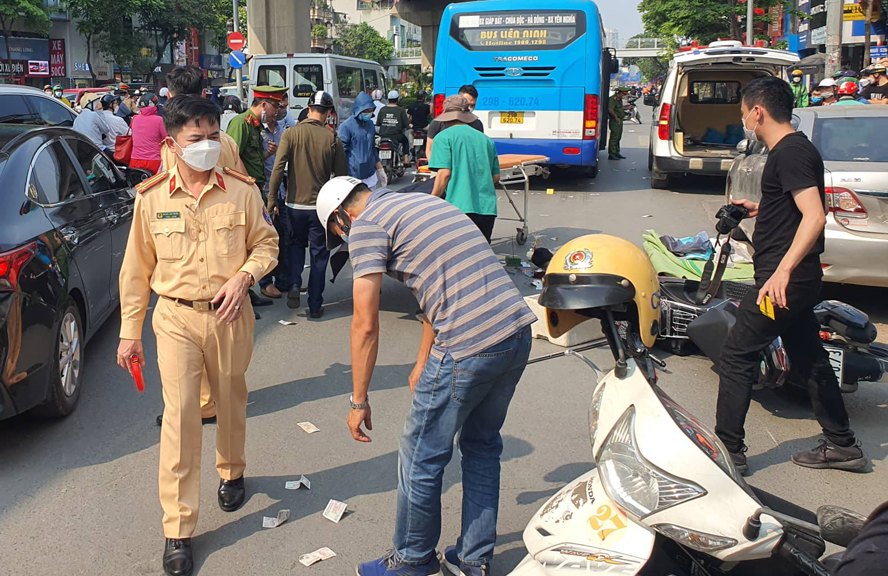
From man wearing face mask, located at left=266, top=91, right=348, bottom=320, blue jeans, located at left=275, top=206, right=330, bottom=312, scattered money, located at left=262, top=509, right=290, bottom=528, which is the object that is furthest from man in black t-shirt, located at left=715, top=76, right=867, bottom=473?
man wearing face mask, located at left=266, top=91, right=348, bottom=320

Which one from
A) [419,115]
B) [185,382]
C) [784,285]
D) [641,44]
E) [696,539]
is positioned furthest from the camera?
[641,44]

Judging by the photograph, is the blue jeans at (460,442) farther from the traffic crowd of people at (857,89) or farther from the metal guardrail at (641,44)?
the metal guardrail at (641,44)

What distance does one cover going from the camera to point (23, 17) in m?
40.3

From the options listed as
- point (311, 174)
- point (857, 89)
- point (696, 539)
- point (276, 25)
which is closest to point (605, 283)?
point (696, 539)

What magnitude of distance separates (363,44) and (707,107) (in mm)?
79891

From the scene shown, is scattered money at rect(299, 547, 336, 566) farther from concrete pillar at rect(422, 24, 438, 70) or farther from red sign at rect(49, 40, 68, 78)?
concrete pillar at rect(422, 24, 438, 70)

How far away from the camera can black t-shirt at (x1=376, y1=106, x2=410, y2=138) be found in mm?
14773

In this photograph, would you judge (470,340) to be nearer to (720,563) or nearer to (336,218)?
(336,218)

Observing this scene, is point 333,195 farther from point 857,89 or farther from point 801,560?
point 857,89

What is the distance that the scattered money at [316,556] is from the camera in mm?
3447

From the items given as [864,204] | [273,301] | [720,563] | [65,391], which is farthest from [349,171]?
[720,563]

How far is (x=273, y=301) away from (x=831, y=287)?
17.0 ft

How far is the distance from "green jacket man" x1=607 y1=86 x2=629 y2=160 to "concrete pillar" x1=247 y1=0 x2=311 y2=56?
12410mm

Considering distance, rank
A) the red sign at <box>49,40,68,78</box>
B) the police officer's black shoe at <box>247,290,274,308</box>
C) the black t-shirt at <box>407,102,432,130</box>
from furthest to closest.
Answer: the red sign at <box>49,40,68,78</box> < the black t-shirt at <box>407,102,432,130</box> < the police officer's black shoe at <box>247,290,274,308</box>
